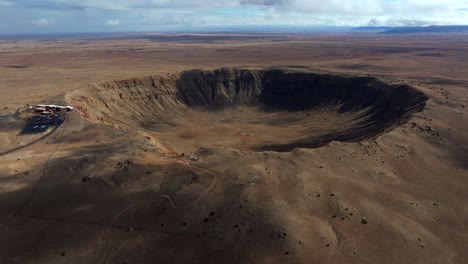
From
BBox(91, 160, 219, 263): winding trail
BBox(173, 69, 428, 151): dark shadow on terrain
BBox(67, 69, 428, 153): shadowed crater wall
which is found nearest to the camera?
BBox(91, 160, 219, 263): winding trail

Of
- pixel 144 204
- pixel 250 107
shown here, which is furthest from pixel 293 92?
pixel 144 204

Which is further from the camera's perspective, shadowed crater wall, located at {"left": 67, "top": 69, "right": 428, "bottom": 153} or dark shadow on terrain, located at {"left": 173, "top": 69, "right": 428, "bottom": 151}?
dark shadow on terrain, located at {"left": 173, "top": 69, "right": 428, "bottom": 151}

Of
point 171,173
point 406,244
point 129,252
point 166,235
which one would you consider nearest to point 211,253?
point 166,235

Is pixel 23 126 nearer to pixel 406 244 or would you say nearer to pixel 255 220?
pixel 255 220

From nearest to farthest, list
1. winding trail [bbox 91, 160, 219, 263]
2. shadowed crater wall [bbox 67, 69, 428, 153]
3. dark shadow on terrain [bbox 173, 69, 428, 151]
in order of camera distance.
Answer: winding trail [bbox 91, 160, 219, 263] < shadowed crater wall [bbox 67, 69, 428, 153] < dark shadow on terrain [bbox 173, 69, 428, 151]

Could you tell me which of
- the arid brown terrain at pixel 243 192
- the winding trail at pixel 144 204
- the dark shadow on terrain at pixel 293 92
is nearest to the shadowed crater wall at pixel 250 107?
the dark shadow on terrain at pixel 293 92

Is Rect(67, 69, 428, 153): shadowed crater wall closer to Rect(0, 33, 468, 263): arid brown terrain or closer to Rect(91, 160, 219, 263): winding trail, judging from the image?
Rect(0, 33, 468, 263): arid brown terrain

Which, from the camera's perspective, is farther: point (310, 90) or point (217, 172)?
point (310, 90)

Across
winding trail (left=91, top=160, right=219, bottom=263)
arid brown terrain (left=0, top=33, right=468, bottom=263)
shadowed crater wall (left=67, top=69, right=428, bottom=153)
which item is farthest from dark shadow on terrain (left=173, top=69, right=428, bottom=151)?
winding trail (left=91, top=160, right=219, bottom=263)

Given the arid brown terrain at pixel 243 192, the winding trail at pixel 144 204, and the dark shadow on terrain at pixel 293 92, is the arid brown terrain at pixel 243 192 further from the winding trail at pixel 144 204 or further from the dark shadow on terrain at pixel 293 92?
the dark shadow on terrain at pixel 293 92
